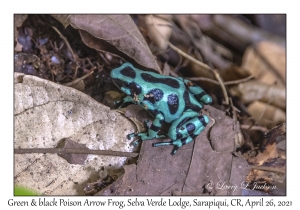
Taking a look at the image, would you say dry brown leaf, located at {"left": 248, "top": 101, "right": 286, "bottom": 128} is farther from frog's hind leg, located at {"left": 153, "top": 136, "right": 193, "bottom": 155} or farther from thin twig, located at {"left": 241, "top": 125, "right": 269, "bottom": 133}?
frog's hind leg, located at {"left": 153, "top": 136, "right": 193, "bottom": 155}

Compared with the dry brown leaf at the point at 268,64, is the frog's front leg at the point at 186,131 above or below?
below

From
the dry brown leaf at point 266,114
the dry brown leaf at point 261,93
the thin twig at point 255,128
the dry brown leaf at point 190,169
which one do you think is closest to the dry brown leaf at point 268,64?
the dry brown leaf at point 261,93

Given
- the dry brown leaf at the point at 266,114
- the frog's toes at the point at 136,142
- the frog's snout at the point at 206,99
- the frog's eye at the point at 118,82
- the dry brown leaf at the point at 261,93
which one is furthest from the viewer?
the dry brown leaf at the point at 261,93

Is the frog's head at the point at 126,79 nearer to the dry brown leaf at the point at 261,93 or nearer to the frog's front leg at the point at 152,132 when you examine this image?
the frog's front leg at the point at 152,132

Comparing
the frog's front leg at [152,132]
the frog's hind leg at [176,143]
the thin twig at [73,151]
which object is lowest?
the thin twig at [73,151]

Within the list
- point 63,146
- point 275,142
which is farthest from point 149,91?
point 275,142

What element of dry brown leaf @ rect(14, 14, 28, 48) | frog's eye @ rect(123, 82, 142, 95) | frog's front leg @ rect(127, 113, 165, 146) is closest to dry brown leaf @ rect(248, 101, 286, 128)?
frog's front leg @ rect(127, 113, 165, 146)

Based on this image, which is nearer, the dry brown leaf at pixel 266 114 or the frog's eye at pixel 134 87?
the frog's eye at pixel 134 87

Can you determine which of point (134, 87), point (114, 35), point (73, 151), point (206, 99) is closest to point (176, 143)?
point (206, 99)
